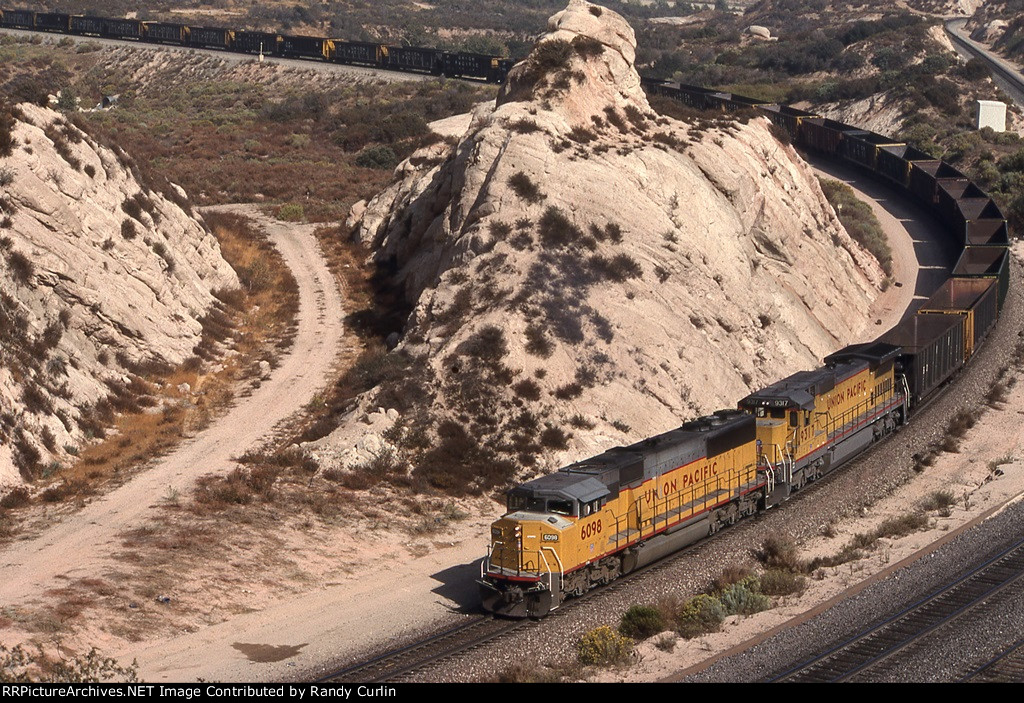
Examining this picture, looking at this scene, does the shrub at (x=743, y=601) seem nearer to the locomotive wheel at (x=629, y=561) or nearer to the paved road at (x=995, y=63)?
the locomotive wheel at (x=629, y=561)

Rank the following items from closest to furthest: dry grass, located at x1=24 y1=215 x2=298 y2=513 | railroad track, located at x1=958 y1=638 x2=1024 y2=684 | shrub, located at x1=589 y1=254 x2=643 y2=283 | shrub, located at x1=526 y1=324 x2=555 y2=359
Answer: railroad track, located at x1=958 y1=638 x2=1024 y2=684
dry grass, located at x1=24 y1=215 x2=298 y2=513
shrub, located at x1=526 y1=324 x2=555 y2=359
shrub, located at x1=589 y1=254 x2=643 y2=283

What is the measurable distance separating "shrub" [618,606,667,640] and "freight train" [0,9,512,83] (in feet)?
296

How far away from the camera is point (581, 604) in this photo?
28.9 meters

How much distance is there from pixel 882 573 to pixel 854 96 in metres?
100

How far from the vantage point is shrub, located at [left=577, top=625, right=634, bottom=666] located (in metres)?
25.3

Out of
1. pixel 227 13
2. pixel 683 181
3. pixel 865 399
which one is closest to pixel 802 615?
pixel 865 399

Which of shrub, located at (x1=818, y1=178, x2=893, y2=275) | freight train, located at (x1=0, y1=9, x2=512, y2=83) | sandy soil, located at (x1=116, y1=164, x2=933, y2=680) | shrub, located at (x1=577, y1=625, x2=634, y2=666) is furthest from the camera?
freight train, located at (x1=0, y1=9, x2=512, y2=83)

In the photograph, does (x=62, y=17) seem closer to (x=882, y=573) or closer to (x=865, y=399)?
(x=865, y=399)

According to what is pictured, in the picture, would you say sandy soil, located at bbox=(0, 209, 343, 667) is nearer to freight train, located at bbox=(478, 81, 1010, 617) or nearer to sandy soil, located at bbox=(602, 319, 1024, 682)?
freight train, located at bbox=(478, 81, 1010, 617)

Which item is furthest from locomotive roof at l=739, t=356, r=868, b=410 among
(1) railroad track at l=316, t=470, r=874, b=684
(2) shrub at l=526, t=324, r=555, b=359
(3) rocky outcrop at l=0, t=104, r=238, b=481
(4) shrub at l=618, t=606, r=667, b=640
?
(3) rocky outcrop at l=0, t=104, r=238, b=481

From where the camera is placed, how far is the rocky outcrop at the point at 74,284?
39.4 meters

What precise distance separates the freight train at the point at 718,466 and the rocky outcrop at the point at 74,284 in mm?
17267

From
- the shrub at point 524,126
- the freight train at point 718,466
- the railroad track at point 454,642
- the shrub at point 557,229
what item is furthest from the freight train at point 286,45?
the railroad track at point 454,642

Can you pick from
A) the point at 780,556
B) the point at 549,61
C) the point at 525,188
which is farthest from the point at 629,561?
the point at 549,61
